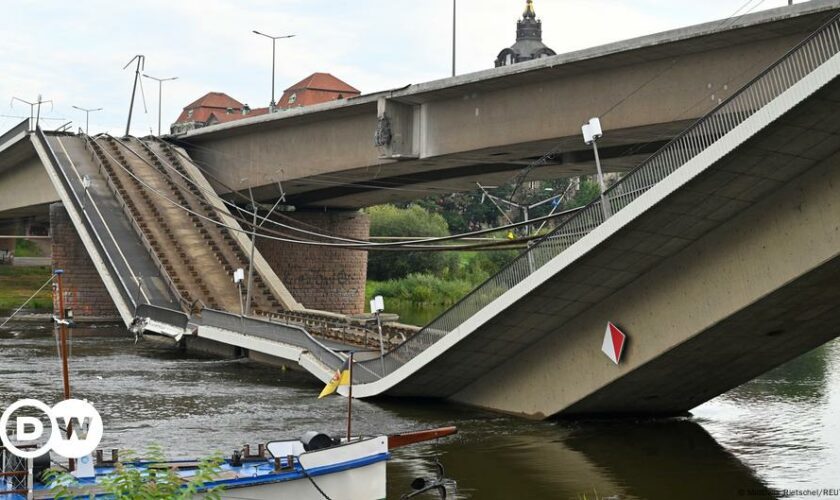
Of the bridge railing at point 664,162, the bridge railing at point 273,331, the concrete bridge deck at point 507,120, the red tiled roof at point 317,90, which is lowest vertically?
the bridge railing at point 273,331

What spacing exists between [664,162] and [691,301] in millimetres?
3163

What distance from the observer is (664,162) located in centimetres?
2198

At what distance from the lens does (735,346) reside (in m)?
24.7

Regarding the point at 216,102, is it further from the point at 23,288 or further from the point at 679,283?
the point at 679,283

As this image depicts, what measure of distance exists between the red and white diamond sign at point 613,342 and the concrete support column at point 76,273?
3316 centimetres

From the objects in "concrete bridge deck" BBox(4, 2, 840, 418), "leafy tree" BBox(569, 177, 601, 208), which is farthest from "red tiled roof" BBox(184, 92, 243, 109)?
"concrete bridge deck" BBox(4, 2, 840, 418)

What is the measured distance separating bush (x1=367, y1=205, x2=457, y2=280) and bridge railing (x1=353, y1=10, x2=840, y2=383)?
165 ft

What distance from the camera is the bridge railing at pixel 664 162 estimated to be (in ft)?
65.1

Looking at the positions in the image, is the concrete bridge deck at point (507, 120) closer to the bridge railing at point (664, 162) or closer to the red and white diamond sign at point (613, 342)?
the bridge railing at point (664, 162)

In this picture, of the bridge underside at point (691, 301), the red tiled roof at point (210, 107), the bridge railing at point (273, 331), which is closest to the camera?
the bridge underside at point (691, 301)

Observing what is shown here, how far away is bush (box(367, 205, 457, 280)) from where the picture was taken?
258ft

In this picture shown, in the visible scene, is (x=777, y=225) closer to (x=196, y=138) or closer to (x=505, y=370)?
(x=505, y=370)

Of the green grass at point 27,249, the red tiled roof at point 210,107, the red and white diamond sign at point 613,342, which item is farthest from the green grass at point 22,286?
the red tiled roof at point 210,107

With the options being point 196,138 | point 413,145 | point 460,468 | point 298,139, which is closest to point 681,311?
point 460,468
